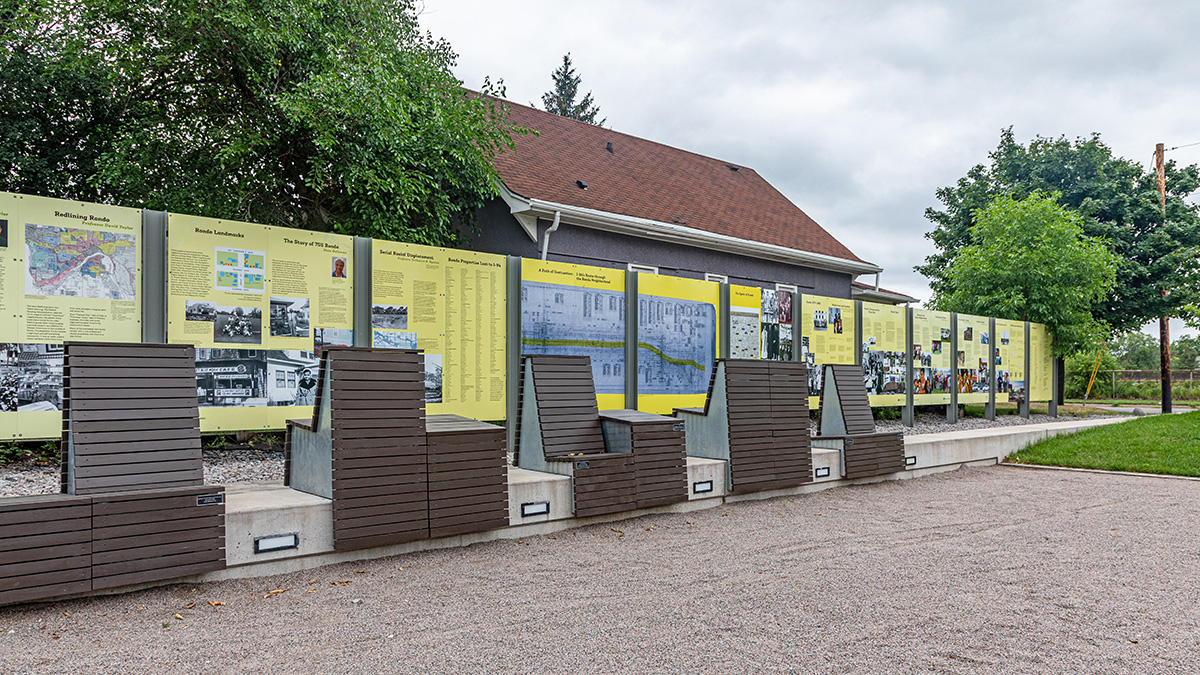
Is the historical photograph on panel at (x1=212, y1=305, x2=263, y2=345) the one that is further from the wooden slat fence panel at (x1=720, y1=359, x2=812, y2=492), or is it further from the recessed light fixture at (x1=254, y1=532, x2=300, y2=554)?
the wooden slat fence panel at (x1=720, y1=359, x2=812, y2=492)

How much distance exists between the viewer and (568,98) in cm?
4459

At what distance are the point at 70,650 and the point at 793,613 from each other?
11.7 ft

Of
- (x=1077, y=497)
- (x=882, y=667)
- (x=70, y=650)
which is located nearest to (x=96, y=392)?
(x=70, y=650)

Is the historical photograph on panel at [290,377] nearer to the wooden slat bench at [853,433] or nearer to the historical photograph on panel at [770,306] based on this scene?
the wooden slat bench at [853,433]

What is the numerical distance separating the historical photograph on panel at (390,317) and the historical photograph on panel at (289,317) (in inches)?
28.2

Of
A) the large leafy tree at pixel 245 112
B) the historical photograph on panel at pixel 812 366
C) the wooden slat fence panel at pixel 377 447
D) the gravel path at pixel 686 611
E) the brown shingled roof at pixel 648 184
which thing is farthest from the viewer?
the brown shingled roof at pixel 648 184

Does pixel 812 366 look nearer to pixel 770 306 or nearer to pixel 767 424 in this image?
pixel 770 306

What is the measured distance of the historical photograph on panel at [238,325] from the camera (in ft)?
22.6

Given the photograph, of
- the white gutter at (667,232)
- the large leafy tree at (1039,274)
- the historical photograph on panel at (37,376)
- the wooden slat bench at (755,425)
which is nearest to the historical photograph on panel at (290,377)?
the historical photograph on panel at (37,376)

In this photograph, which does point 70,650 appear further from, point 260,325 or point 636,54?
→ point 636,54

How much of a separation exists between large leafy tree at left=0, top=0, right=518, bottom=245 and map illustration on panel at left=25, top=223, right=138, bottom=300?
2.98m

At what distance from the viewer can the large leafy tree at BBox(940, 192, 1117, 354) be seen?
715 inches

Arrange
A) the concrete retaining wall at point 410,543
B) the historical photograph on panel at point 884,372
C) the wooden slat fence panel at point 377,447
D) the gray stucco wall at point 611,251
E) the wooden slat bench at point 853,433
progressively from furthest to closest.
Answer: the gray stucco wall at point 611,251, the historical photograph on panel at point 884,372, the wooden slat bench at point 853,433, the wooden slat fence panel at point 377,447, the concrete retaining wall at point 410,543

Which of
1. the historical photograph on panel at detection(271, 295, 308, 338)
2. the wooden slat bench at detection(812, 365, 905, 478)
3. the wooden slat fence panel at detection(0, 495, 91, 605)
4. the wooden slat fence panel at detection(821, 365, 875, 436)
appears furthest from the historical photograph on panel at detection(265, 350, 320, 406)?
the wooden slat fence panel at detection(821, 365, 875, 436)
